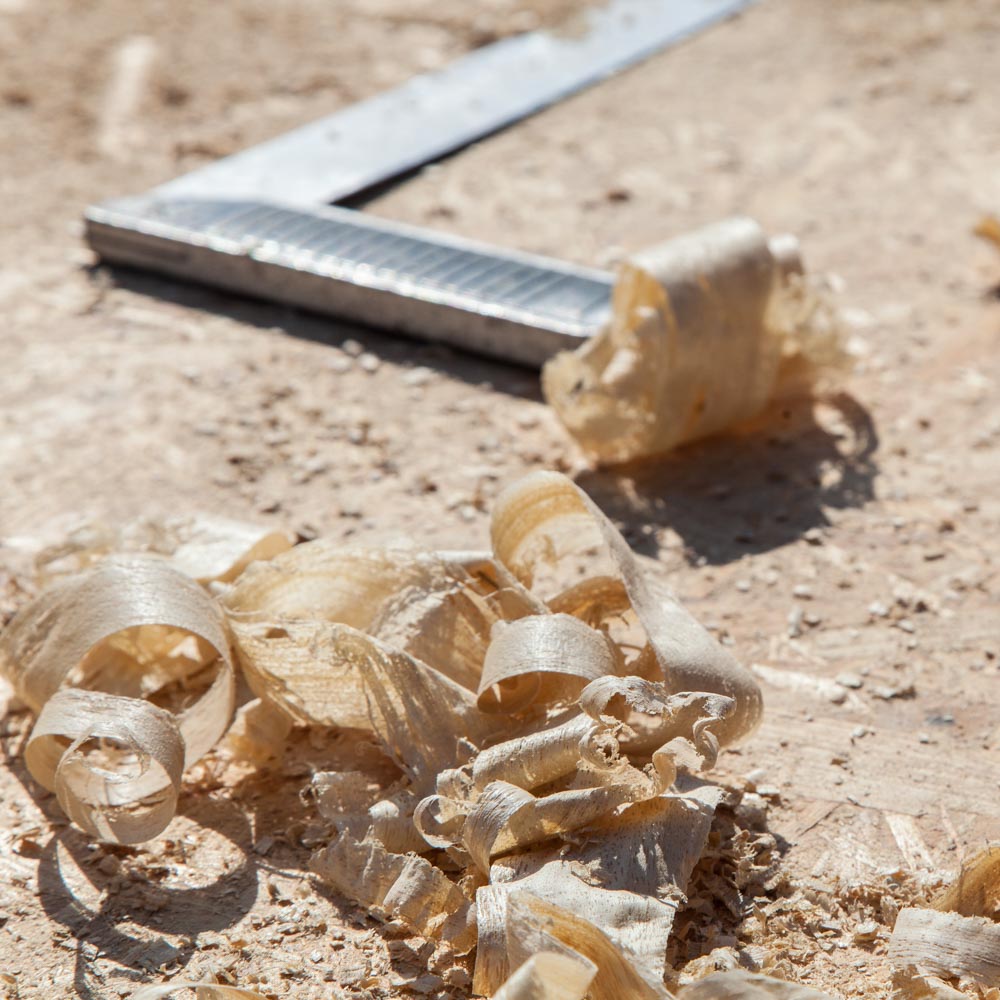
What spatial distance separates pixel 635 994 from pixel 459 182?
2.98 meters

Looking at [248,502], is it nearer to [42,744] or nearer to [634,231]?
[42,744]

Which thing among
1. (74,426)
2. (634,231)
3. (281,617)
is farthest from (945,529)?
(74,426)

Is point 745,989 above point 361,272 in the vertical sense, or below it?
below

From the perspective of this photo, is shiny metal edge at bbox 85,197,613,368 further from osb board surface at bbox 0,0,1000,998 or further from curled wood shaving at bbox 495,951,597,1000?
curled wood shaving at bbox 495,951,597,1000

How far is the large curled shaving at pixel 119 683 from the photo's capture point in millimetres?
1748

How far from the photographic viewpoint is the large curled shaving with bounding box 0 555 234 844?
1.75m

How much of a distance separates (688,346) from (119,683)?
1.32 metres

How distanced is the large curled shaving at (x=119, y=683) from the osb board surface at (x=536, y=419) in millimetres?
85

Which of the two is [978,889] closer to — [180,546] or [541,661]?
[541,661]

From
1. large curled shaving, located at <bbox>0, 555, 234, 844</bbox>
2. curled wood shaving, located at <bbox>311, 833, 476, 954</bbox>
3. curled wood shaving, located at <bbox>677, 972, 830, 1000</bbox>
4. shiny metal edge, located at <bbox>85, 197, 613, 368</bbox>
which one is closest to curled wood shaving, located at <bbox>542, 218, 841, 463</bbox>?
shiny metal edge, located at <bbox>85, 197, 613, 368</bbox>

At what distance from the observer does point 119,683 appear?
6.76 ft

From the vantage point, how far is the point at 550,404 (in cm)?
279

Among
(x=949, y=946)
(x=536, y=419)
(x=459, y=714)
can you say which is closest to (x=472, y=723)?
(x=459, y=714)

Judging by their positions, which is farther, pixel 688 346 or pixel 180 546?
pixel 688 346
